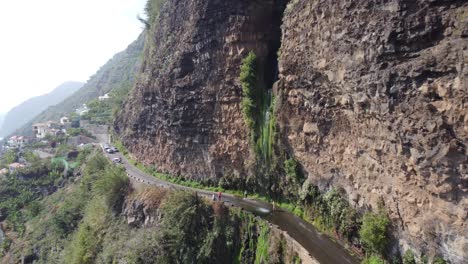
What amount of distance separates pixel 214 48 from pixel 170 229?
1760cm

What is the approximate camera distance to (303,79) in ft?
80.4

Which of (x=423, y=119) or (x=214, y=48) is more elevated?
(x=214, y=48)

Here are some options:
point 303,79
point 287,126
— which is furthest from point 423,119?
point 287,126

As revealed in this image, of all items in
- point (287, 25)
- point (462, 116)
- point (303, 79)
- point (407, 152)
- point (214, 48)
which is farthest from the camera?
point (214, 48)

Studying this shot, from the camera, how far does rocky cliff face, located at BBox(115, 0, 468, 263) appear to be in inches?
566

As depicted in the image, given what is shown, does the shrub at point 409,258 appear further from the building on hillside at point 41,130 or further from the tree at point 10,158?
the building on hillside at point 41,130

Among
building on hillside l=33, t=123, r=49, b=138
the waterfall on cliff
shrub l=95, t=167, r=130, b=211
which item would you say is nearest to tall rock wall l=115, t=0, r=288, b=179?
the waterfall on cliff

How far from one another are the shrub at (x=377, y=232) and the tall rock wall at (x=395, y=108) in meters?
0.62

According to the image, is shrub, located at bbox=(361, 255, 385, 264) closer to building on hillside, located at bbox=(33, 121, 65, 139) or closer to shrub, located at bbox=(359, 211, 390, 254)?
shrub, located at bbox=(359, 211, 390, 254)

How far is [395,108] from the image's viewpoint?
16750 mm

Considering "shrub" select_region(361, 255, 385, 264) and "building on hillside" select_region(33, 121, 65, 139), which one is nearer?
"shrub" select_region(361, 255, 385, 264)

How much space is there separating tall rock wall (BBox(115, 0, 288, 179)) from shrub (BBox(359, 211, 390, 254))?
47.9ft

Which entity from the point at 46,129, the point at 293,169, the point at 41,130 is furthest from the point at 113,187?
the point at 41,130

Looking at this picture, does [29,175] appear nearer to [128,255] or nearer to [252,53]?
[128,255]
